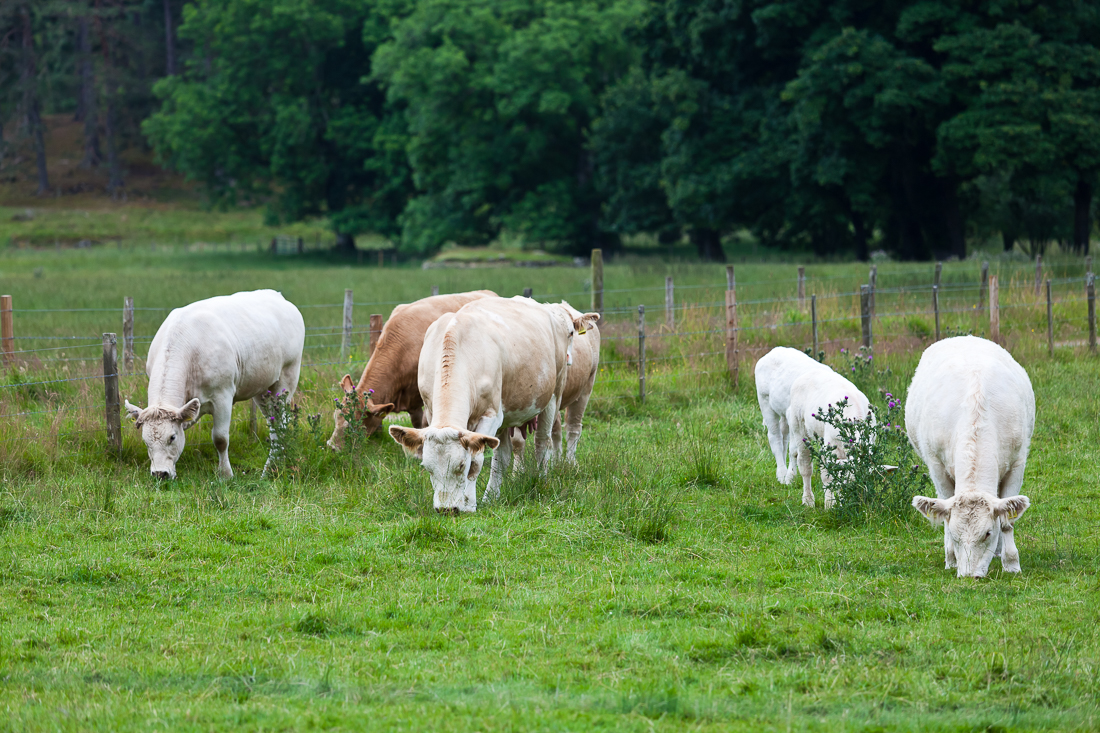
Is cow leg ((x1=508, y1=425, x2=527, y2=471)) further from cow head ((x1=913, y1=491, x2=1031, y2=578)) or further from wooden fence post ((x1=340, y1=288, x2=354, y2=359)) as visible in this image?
wooden fence post ((x1=340, y1=288, x2=354, y2=359))

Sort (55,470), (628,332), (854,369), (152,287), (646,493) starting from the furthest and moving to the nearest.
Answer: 1. (152,287)
2. (628,332)
3. (854,369)
4. (55,470)
5. (646,493)

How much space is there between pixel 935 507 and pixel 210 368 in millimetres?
6767

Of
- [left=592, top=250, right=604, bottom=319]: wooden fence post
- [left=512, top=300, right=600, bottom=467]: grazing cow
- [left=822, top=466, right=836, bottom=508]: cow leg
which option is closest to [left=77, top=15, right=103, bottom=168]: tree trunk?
[left=592, top=250, right=604, bottom=319]: wooden fence post

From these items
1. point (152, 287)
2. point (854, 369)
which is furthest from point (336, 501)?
point (152, 287)

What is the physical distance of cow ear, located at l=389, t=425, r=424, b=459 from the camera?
7.68m

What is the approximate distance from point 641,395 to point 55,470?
282 inches

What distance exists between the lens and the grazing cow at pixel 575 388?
1048 cm

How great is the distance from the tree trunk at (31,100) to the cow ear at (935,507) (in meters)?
67.4

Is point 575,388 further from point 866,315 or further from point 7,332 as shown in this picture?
point 7,332

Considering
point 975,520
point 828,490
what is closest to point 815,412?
point 828,490

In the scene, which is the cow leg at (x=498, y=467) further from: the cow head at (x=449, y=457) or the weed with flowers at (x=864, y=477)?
the weed with flowers at (x=864, y=477)

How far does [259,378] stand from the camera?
10961 millimetres

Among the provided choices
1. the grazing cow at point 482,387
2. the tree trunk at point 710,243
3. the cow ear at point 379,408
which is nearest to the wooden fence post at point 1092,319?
the grazing cow at point 482,387

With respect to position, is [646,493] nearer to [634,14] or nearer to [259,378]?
[259,378]
